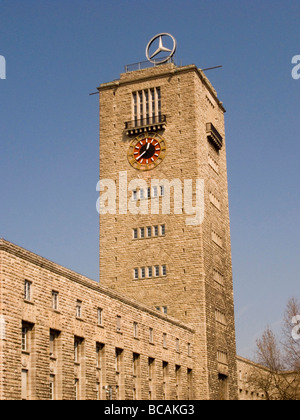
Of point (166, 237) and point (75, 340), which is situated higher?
point (166, 237)

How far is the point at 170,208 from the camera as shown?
303 ft

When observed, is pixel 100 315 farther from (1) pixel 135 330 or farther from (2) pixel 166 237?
(2) pixel 166 237

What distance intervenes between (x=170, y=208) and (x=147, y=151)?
25.2 feet

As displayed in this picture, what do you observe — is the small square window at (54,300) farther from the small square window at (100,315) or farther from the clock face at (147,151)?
the clock face at (147,151)

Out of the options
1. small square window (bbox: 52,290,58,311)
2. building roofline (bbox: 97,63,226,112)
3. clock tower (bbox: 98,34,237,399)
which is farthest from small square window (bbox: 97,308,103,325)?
building roofline (bbox: 97,63,226,112)

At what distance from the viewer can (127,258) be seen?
9288 cm

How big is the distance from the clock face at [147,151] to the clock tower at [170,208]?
0.12m

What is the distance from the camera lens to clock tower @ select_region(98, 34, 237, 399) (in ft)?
295

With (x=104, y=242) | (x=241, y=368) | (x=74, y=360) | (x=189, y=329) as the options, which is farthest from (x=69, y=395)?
(x=241, y=368)

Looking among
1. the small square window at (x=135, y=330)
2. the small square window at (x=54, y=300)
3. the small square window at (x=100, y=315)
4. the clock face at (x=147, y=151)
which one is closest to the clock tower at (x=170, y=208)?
the clock face at (x=147, y=151)

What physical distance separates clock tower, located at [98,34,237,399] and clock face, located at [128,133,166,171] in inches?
4.6

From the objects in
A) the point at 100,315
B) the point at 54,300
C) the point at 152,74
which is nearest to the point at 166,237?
the point at 152,74

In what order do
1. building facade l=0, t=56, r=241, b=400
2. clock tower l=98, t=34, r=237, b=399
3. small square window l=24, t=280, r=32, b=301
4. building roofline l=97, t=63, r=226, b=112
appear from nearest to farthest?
small square window l=24, t=280, r=32, b=301, building facade l=0, t=56, r=241, b=400, clock tower l=98, t=34, r=237, b=399, building roofline l=97, t=63, r=226, b=112

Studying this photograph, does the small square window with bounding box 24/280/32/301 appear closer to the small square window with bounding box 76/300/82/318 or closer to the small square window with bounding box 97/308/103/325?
the small square window with bounding box 76/300/82/318
